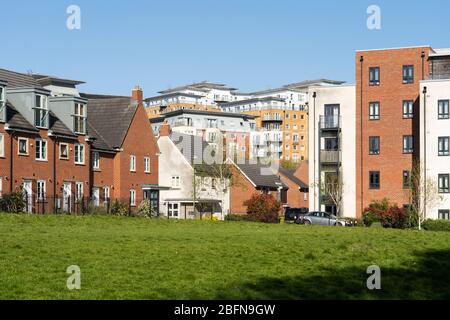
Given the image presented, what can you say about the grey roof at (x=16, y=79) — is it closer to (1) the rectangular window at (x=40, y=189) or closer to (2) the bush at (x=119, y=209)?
(1) the rectangular window at (x=40, y=189)

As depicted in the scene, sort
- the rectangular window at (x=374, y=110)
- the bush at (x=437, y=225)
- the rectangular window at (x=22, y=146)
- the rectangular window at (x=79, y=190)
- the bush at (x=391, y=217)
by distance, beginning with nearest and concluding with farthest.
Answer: the rectangular window at (x=22, y=146), the bush at (x=437, y=225), the rectangular window at (x=79, y=190), the bush at (x=391, y=217), the rectangular window at (x=374, y=110)

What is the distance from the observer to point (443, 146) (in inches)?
2790

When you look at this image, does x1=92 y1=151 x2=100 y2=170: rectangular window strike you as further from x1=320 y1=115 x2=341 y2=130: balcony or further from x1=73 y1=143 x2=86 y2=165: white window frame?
x1=320 y1=115 x2=341 y2=130: balcony

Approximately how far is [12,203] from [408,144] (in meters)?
39.7

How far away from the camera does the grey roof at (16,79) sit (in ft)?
199

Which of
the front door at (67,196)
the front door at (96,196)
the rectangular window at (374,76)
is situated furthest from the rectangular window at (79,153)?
the rectangular window at (374,76)

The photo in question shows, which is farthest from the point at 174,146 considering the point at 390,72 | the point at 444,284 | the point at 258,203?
the point at 444,284

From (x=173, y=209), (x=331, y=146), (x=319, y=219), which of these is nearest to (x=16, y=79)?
(x=319, y=219)

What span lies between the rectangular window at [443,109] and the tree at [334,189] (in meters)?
11.6

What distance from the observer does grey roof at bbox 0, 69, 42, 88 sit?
199 feet

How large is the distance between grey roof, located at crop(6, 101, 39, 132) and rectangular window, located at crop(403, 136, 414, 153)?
115 ft

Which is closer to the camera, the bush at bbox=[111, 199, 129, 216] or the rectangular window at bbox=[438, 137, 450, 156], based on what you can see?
the bush at bbox=[111, 199, 129, 216]

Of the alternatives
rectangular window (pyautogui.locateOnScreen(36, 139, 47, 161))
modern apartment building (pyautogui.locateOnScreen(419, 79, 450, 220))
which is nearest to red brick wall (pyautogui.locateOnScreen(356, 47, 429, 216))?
modern apartment building (pyautogui.locateOnScreen(419, 79, 450, 220))
